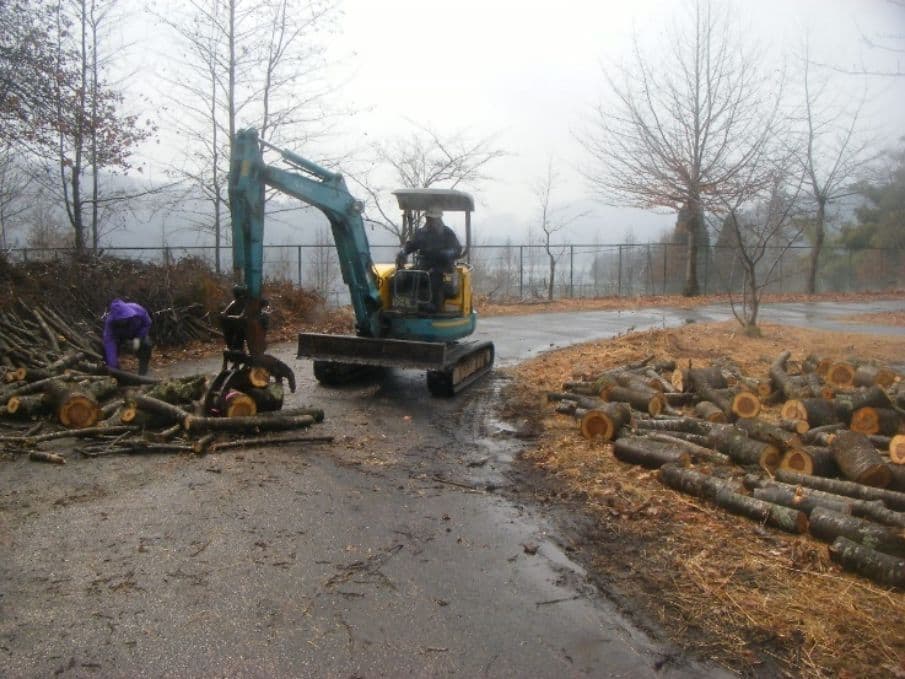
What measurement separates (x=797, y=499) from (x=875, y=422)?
8.22ft

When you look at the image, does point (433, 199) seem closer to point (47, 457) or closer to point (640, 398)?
point (640, 398)

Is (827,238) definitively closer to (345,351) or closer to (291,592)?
(345,351)

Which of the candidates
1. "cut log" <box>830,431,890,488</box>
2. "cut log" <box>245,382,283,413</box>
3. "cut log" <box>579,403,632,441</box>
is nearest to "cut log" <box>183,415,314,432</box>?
"cut log" <box>245,382,283,413</box>

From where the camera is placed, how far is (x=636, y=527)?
5.13 metres

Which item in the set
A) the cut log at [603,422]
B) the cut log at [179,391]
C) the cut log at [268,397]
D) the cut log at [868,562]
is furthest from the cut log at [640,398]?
the cut log at [179,391]

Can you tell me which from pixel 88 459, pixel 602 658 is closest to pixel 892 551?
pixel 602 658

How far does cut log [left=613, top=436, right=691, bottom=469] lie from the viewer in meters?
6.18

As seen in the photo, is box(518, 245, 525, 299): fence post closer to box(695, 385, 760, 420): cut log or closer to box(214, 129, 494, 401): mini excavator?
box(214, 129, 494, 401): mini excavator

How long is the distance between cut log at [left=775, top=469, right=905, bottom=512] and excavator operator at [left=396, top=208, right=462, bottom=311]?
5.85 m

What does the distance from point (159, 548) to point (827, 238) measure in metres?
42.9

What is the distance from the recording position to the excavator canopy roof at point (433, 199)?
34.7ft

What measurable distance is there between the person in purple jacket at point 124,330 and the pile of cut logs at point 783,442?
601 centimetres

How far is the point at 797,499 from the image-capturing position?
5109 millimetres

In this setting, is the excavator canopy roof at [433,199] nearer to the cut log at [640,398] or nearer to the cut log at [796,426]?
the cut log at [640,398]
